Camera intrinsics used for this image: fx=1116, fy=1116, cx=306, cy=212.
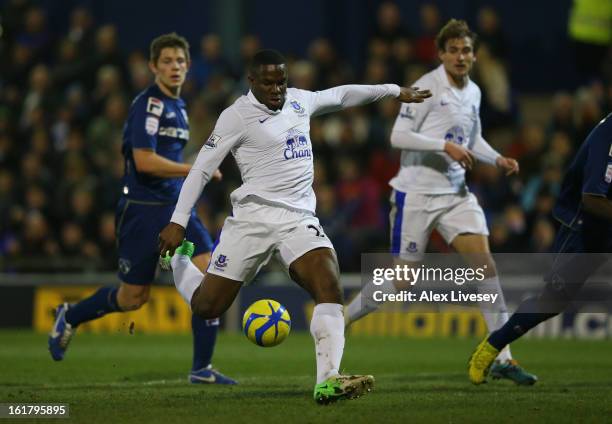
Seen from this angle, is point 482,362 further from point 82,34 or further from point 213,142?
point 82,34

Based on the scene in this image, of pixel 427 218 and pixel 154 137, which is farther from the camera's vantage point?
pixel 427 218

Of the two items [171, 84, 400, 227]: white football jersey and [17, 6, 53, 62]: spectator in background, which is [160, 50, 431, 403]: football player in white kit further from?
[17, 6, 53, 62]: spectator in background

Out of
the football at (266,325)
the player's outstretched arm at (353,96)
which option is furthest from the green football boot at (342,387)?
the player's outstretched arm at (353,96)

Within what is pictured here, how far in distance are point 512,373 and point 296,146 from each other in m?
2.53

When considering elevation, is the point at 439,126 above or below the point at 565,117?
below

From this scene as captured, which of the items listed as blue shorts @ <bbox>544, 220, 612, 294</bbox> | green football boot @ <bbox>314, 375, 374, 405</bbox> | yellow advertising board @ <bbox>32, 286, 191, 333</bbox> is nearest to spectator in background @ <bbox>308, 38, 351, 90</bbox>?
yellow advertising board @ <bbox>32, 286, 191, 333</bbox>

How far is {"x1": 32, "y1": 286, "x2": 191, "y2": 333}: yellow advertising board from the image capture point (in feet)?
48.6

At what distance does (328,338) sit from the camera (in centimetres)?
693

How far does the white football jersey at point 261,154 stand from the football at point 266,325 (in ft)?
2.36

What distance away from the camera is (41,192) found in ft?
52.8

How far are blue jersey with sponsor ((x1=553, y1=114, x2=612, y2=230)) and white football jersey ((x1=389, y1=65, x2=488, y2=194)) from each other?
1351 mm

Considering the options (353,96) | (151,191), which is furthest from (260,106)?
(151,191)

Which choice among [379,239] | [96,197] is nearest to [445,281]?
[379,239]

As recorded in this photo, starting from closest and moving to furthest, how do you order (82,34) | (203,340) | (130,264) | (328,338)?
(328,338), (203,340), (130,264), (82,34)
